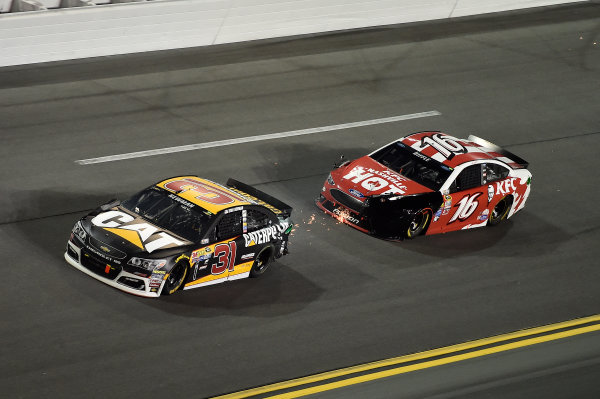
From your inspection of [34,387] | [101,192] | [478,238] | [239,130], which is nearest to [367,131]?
[239,130]

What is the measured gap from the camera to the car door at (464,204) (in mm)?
17438

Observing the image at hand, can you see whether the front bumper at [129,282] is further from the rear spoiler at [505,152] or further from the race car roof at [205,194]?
the rear spoiler at [505,152]

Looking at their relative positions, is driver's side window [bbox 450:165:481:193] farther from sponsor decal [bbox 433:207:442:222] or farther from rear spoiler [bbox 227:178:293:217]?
rear spoiler [bbox 227:178:293:217]

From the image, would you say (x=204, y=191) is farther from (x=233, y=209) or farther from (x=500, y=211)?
(x=500, y=211)

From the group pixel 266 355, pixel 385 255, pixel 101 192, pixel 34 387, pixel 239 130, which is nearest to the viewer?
pixel 34 387

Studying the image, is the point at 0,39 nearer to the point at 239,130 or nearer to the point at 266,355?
the point at 239,130

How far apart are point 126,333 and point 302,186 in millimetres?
6255

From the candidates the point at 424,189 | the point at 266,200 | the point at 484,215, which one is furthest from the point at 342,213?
the point at 484,215

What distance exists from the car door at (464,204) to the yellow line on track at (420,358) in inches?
121

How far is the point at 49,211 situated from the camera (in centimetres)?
1744

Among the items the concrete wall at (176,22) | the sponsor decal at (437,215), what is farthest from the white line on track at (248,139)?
the concrete wall at (176,22)

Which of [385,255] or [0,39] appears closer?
[385,255]

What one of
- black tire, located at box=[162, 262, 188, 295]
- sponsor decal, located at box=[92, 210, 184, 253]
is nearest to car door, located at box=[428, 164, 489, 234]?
black tire, located at box=[162, 262, 188, 295]

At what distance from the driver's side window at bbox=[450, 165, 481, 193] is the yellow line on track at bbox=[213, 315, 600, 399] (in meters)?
3.36
